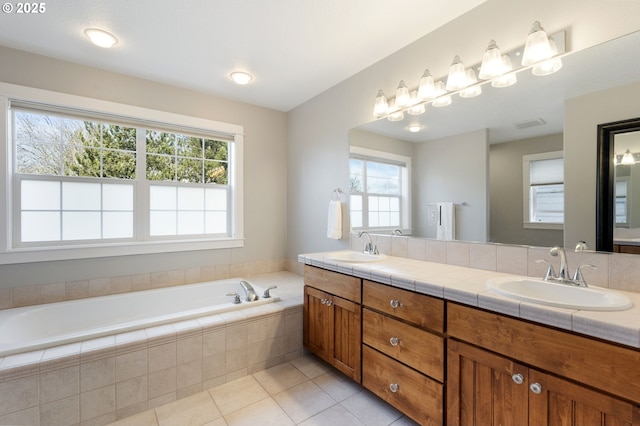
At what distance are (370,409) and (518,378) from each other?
0.98m

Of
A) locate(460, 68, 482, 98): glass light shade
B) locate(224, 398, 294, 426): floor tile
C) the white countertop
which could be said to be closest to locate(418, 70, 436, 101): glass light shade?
locate(460, 68, 482, 98): glass light shade

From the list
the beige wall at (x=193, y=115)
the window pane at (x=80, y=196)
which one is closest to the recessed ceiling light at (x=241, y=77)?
the beige wall at (x=193, y=115)

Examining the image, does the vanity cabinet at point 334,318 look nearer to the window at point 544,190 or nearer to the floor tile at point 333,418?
the floor tile at point 333,418

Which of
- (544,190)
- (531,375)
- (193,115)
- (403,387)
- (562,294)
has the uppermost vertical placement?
(193,115)

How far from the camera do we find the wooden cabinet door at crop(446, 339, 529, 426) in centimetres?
113

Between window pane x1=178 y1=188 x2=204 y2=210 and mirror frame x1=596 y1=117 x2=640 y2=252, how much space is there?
3167 millimetres

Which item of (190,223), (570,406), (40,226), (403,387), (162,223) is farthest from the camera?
(190,223)

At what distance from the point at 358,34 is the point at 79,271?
295 centimetres

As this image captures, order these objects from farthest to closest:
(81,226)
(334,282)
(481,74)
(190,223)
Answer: (190,223) < (81,226) < (334,282) < (481,74)

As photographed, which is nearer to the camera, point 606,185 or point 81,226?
point 606,185

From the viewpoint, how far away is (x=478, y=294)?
1.25 metres

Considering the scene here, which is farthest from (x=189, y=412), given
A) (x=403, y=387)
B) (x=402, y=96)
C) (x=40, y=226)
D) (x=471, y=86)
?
(x=471, y=86)

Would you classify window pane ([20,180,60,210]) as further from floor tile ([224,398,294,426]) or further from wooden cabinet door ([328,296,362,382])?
wooden cabinet door ([328,296,362,382])

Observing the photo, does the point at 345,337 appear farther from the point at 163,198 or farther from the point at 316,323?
the point at 163,198
